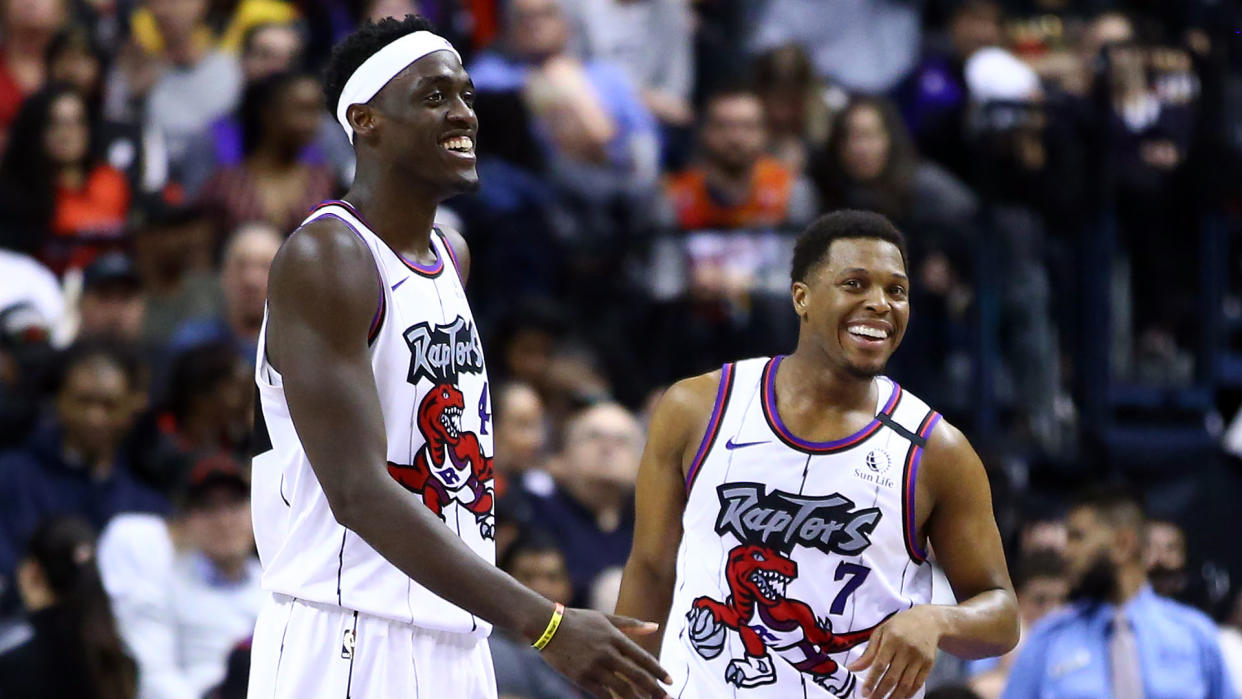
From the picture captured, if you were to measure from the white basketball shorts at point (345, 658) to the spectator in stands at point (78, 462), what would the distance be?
3.79m

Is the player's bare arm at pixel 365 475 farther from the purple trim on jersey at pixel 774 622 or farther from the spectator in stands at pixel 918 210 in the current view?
the spectator in stands at pixel 918 210

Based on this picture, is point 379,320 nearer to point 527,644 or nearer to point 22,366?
point 527,644

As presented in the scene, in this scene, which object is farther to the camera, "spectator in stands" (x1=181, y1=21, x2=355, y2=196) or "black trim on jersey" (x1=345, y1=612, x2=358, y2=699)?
"spectator in stands" (x1=181, y1=21, x2=355, y2=196)

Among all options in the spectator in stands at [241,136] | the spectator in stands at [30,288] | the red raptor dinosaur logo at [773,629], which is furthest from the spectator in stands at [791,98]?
the red raptor dinosaur logo at [773,629]

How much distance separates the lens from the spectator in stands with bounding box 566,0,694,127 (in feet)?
36.1

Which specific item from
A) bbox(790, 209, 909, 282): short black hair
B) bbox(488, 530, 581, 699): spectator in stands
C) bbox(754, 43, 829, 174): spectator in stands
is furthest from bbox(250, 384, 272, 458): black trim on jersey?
bbox(754, 43, 829, 174): spectator in stands

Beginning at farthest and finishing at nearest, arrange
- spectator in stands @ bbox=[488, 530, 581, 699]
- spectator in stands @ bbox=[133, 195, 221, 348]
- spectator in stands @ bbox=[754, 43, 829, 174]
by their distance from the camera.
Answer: spectator in stands @ bbox=[754, 43, 829, 174]
spectator in stands @ bbox=[133, 195, 221, 348]
spectator in stands @ bbox=[488, 530, 581, 699]

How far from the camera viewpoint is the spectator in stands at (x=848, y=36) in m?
11.6

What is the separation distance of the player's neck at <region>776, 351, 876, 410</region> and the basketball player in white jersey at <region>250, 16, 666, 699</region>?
2.83 feet

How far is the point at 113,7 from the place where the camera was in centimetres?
1063

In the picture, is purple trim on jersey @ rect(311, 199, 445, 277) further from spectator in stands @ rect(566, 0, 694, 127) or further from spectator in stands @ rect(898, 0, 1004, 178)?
spectator in stands @ rect(566, 0, 694, 127)

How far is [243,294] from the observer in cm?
848

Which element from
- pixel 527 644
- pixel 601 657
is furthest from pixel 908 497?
pixel 527 644

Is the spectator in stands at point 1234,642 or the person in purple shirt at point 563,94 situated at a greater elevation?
the person in purple shirt at point 563,94
